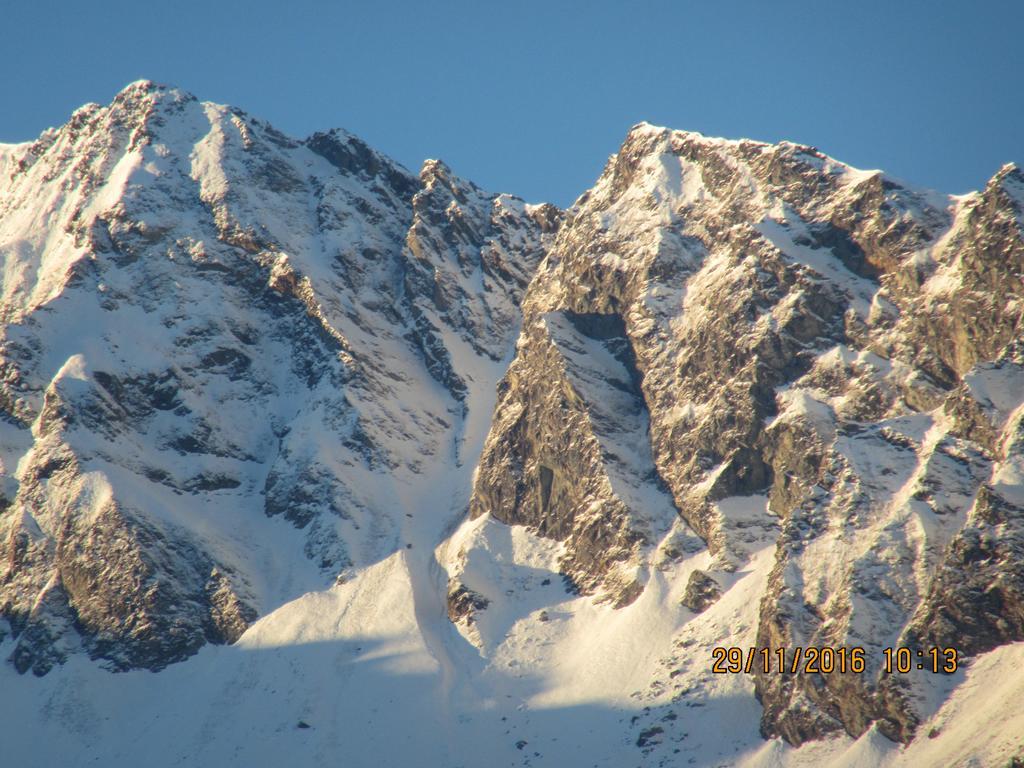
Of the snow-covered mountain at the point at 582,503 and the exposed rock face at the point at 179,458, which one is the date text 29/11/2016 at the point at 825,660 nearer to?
the snow-covered mountain at the point at 582,503

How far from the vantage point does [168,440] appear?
180 m

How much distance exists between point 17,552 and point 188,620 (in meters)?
24.0

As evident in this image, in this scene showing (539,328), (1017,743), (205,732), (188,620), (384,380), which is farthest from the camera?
(384,380)

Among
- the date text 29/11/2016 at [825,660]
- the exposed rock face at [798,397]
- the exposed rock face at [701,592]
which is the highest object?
the exposed rock face at [798,397]

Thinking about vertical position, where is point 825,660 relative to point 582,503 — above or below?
below

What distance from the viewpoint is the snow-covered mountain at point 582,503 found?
124250 millimetres

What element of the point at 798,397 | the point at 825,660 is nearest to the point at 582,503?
the point at 798,397

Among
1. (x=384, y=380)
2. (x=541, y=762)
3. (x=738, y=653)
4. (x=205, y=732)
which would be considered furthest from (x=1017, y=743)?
(x=384, y=380)

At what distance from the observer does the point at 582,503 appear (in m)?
159

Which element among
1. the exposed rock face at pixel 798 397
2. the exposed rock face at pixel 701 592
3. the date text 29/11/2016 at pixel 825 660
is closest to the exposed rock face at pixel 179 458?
the exposed rock face at pixel 798 397

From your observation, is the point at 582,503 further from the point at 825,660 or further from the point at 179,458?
the point at 179,458

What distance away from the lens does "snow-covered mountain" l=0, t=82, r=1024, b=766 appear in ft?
408

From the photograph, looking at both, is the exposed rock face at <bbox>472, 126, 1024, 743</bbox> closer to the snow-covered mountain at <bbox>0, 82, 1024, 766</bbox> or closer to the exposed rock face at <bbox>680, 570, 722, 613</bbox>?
the snow-covered mountain at <bbox>0, 82, 1024, 766</bbox>

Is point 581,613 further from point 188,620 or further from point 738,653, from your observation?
point 188,620
